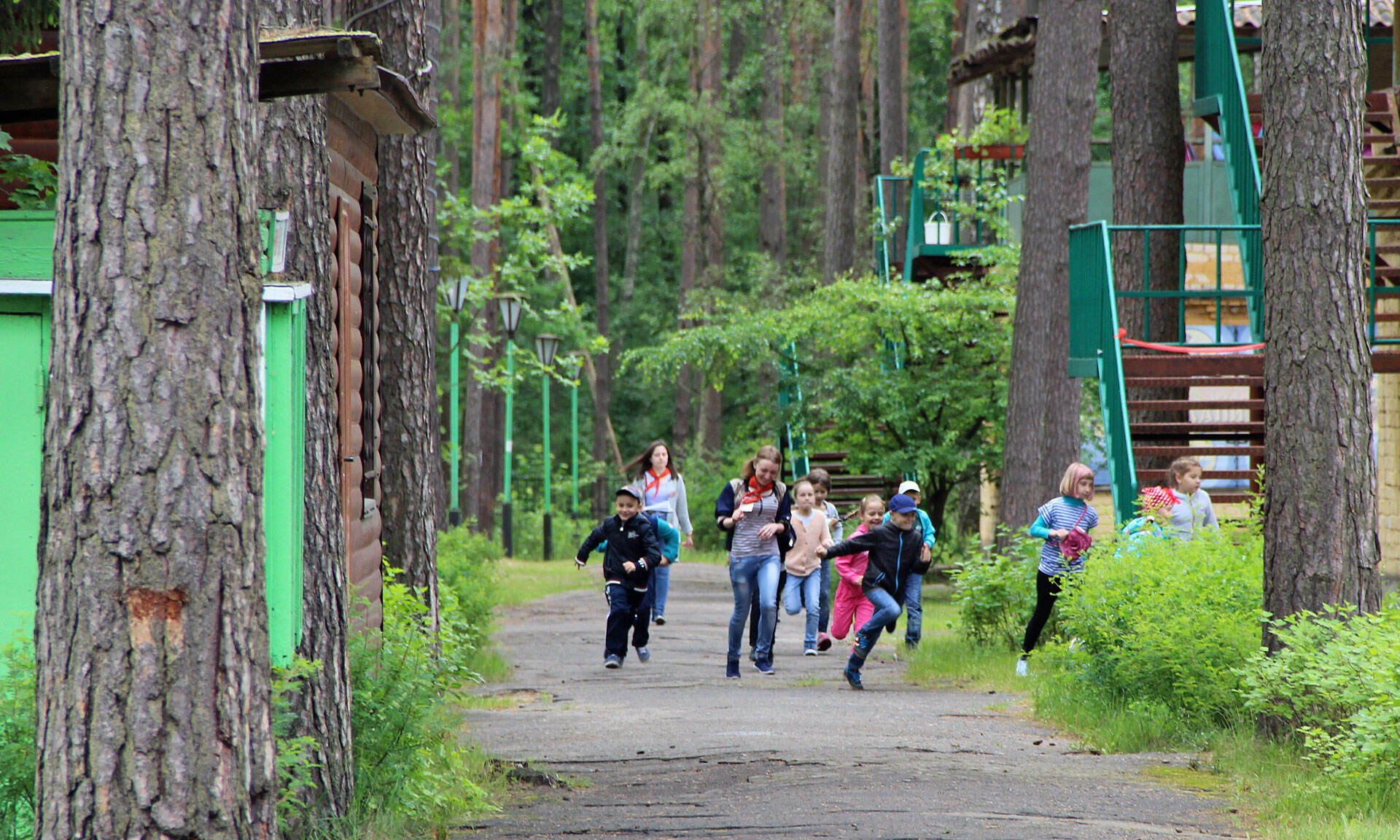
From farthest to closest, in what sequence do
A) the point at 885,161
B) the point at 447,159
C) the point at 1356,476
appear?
the point at 447,159, the point at 885,161, the point at 1356,476

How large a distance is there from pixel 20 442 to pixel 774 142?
1178 inches

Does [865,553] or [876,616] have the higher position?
[865,553]

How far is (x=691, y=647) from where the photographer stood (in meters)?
13.6

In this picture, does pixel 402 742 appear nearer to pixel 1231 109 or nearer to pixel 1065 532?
pixel 1065 532

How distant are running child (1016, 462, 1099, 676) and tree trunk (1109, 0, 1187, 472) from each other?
144 inches

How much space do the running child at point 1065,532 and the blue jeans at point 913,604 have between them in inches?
47.0

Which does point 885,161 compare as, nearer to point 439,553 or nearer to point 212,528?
point 439,553

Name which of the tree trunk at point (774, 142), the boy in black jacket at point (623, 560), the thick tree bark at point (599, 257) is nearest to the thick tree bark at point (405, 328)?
the boy in black jacket at point (623, 560)

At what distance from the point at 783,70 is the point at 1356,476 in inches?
1221

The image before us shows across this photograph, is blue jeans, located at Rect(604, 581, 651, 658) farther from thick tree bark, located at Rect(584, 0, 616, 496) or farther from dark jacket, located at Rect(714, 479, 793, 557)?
thick tree bark, located at Rect(584, 0, 616, 496)

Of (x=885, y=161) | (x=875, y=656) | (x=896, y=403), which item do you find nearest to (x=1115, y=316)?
(x=875, y=656)

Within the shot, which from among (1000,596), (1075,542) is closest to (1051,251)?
(1000,596)

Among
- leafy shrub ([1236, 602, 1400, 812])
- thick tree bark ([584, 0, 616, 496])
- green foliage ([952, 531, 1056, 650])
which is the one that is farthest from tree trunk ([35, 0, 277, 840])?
thick tree bark ([584, 0, 616, 496])

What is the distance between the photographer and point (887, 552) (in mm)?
11055
